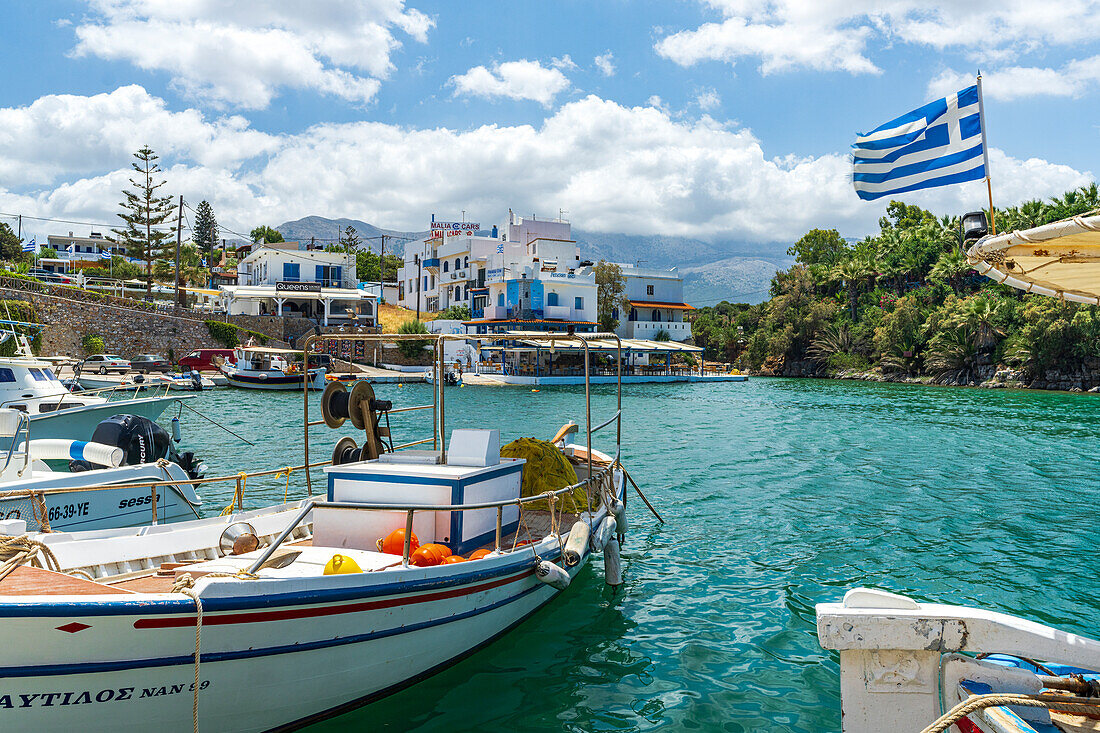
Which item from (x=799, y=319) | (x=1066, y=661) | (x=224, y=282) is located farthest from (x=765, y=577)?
(x=224, y=282)

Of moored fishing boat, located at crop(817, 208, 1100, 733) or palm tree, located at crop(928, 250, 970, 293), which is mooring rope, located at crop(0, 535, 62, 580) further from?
palm tree, located at crop(928, 250, 970, 293)

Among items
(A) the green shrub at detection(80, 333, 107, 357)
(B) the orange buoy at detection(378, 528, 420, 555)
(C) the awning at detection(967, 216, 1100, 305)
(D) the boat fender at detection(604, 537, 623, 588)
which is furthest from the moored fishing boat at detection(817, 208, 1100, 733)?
(A) the green shrub at detection(80, 333, 107, 357)

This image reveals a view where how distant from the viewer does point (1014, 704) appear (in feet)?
12.6

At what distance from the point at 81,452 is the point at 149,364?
126 feet

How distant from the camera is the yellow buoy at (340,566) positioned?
654 cm

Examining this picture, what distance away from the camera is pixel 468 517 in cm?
808

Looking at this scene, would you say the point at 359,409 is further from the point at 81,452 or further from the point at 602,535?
the point at 81,452

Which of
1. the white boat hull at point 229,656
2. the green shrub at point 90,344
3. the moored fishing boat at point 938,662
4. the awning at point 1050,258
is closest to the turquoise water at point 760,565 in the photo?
the white boat hull at point 229,656

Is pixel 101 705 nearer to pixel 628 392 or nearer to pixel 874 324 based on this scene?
pixel 628 392

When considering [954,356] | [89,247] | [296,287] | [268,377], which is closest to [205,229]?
[89,247]

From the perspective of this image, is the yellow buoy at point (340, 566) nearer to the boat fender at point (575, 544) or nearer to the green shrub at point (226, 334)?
the boat fender at point (575, 544)

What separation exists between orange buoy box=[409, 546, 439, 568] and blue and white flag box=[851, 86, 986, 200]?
253 inches

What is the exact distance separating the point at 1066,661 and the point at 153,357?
185 ft

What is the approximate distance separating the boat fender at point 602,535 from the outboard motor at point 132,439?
8.92m
